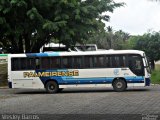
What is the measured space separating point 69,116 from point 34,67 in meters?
15.8

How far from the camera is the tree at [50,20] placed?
112ft

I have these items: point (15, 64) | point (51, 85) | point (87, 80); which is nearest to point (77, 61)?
point (87, 80)

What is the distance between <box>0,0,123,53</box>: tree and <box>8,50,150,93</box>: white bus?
4.40 m

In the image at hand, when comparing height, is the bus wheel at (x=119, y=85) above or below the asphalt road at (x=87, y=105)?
above

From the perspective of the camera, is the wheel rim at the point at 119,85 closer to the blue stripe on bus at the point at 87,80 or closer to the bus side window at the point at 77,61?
the blue stripe on bus at the point at 87,80

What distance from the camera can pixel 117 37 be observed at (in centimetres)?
10600

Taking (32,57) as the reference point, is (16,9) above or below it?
above

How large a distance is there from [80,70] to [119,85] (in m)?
2.59

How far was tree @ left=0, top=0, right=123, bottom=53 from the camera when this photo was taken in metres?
34.2

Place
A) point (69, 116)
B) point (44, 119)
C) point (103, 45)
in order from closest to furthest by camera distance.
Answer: point (44, 119) → point (69, 116) → point (103, 45)

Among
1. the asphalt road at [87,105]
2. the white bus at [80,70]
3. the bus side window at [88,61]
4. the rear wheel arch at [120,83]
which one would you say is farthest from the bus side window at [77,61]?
the asphalt road at [87,105]

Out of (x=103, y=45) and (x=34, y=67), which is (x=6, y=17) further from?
(x=103, y=45)

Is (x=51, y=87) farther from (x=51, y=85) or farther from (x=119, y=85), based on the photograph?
(x=119, y=85)

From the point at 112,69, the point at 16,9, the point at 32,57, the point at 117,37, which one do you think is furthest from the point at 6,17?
the point at 117,37
